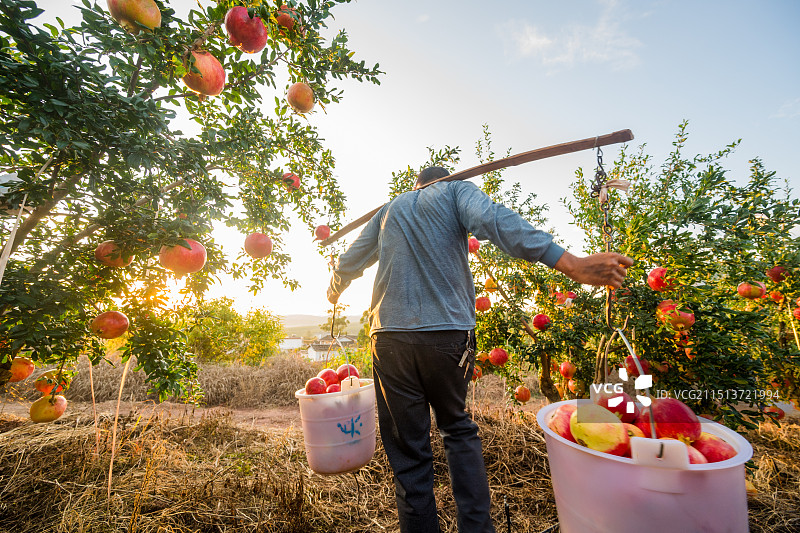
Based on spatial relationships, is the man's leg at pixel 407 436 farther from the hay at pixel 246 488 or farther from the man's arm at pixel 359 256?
the man's arm at pixel 359 256

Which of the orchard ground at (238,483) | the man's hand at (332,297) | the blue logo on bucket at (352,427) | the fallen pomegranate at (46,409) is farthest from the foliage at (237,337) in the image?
the blue logo on bucket at (352,427)

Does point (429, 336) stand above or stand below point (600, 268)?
below

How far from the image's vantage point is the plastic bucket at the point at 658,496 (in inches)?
26.1

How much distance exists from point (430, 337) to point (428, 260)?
0.41 m

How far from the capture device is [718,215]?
96.3 inches

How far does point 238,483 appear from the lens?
247cm

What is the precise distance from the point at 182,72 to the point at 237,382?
748 centimetres

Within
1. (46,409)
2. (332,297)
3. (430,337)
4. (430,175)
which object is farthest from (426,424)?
(46,409)

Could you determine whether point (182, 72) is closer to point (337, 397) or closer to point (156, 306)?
point (156, 306)

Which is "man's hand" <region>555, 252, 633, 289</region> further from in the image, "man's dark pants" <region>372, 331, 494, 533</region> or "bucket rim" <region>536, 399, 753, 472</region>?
"man's dark pants" <region>372, 331, 494, 533</region>

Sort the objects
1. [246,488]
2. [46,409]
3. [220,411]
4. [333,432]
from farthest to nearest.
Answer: [220,411] < [46,409] < [246,488] < [333,432]

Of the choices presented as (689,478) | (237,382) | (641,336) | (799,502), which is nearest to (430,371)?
(689,478)

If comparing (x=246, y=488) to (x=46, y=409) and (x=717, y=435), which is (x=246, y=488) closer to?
(x=46, y=409)

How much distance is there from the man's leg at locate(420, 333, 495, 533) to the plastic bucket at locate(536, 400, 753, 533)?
849 millimetres
